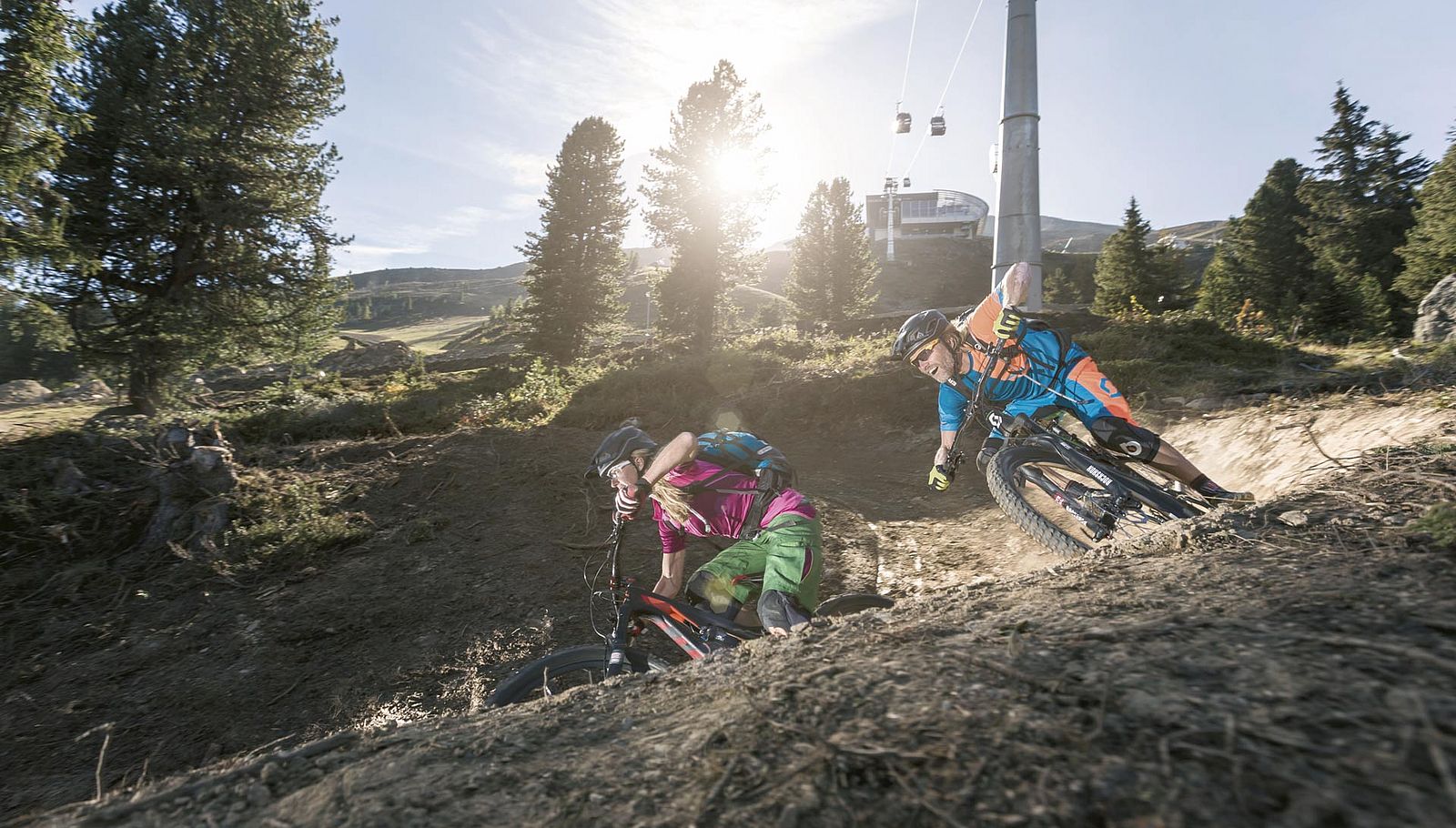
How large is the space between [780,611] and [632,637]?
3.03 feet

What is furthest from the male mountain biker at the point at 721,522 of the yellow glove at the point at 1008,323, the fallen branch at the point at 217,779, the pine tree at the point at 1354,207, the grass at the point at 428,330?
the grass at the point at 428,330

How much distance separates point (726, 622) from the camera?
357 cm

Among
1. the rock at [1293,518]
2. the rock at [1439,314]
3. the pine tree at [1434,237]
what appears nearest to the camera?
the rock at [1293,518]

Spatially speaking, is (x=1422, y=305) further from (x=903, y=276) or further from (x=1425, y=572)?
(x=903, y=276)

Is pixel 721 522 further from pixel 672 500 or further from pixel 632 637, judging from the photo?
pixel 632 637

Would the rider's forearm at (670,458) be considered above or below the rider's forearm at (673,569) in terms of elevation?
above

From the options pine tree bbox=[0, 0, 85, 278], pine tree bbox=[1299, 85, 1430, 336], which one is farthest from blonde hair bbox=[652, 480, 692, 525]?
pine tree bbox=[1299, 85, 1430, 336]

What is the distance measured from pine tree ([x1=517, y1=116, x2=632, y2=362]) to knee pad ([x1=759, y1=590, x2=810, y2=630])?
2475cm

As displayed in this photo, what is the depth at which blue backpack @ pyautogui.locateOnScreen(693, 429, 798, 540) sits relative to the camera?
158 inches

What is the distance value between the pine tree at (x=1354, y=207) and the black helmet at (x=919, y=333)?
97.5 feet

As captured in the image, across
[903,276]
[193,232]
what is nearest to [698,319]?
[193,232]

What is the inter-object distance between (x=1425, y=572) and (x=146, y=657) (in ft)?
26.4

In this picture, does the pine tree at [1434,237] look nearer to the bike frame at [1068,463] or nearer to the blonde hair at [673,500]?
the bike frame at [1068,463]

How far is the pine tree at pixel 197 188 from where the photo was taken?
14.0 m
